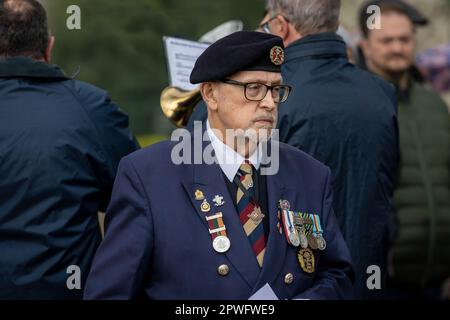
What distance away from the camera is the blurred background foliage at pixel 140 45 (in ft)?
35.7

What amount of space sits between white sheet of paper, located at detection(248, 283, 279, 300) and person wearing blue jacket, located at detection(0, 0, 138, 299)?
1262mm

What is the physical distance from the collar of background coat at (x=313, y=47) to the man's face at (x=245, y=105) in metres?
1.23

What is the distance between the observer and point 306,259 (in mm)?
4227

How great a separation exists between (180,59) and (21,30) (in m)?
0.96

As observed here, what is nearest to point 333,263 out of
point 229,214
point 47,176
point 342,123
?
point 229,214

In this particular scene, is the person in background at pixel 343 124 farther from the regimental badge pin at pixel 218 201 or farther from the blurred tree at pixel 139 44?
the blurred tree at pixel 139 44

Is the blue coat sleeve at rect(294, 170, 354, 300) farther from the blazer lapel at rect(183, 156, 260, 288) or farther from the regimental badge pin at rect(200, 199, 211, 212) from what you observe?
the regimental badge pin at rect(200, 199, 211, 212)

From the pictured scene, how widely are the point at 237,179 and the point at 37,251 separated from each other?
1.18 m

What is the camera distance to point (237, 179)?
14.0 feet

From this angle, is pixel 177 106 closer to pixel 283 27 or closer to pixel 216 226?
pixel 283 27

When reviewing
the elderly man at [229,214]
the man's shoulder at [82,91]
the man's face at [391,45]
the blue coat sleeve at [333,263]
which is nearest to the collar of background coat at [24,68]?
the man's shoulder at [82,91]

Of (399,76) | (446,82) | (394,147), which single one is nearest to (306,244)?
(394,147)

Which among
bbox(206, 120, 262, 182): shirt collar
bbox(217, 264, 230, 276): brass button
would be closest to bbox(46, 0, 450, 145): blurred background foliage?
bbox(206, 120, 262, 182): shirt collar
